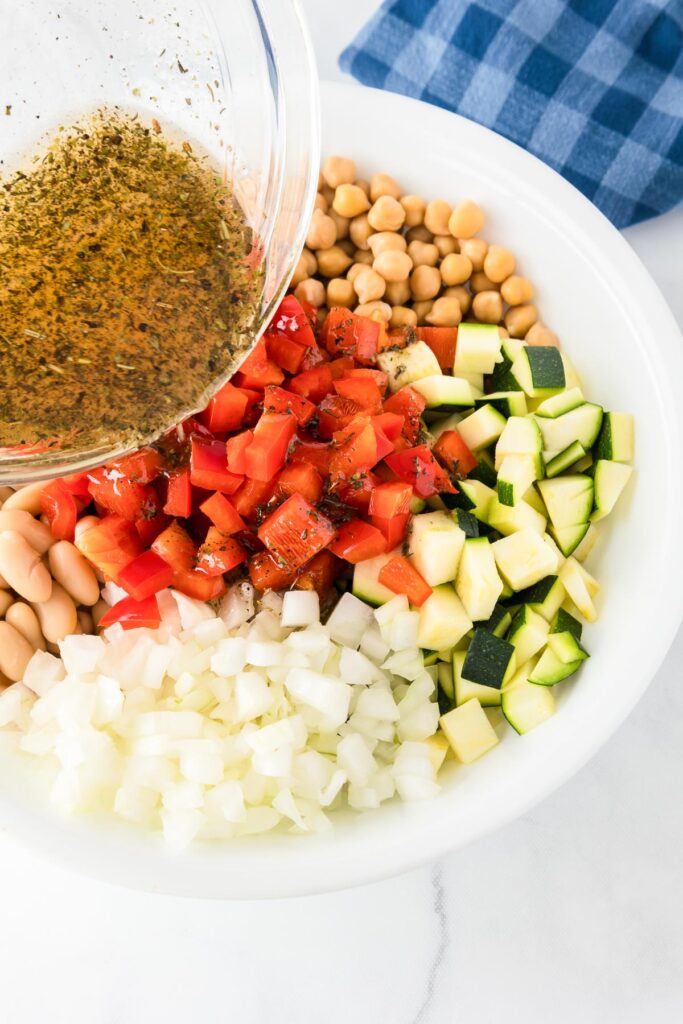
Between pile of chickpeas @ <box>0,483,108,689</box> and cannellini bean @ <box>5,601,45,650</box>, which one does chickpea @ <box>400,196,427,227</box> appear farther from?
cannellini bean @ <box>5,601,45,650</box>

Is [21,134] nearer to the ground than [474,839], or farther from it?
farther from it

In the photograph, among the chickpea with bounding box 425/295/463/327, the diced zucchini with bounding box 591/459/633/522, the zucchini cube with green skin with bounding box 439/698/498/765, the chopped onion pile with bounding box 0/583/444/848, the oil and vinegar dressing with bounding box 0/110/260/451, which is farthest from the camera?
the chickpea with bounding box 425/295/463/327

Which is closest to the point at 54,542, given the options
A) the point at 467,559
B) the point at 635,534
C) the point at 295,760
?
the point at 295,760

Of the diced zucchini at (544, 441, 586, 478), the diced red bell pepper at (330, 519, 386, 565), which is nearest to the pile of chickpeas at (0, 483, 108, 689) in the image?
the diced red bell pepper at (330, 519, 386, 565)

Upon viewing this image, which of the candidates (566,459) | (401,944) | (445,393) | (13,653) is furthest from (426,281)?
(401,944)

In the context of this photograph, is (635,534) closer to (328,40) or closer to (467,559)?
(467,559)
